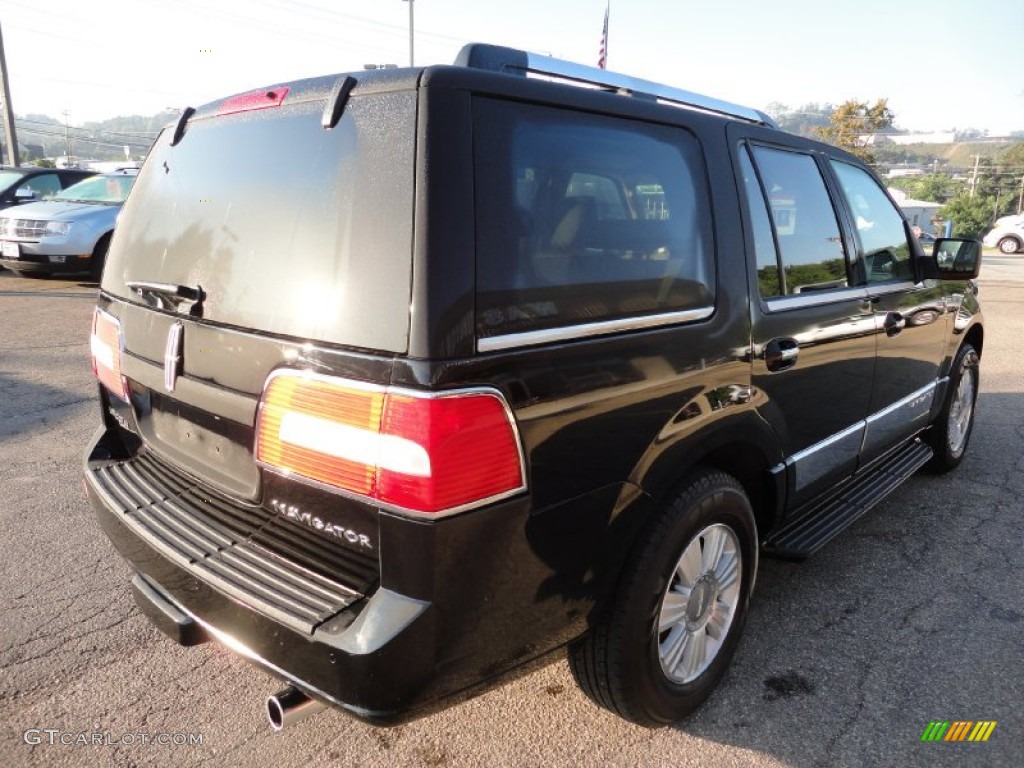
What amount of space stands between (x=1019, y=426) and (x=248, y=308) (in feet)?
19.6

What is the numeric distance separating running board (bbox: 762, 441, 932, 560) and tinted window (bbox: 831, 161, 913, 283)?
967 mm

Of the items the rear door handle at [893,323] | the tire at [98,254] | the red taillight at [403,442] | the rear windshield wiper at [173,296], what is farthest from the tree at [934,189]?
the red taillight at [403,442]

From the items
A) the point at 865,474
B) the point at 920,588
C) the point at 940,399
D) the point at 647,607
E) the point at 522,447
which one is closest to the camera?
the point at 522,447

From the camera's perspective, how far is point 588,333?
Answer: 1913 mm

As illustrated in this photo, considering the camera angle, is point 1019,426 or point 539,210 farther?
point 1019,426

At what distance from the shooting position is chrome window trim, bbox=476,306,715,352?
1696 millimetres

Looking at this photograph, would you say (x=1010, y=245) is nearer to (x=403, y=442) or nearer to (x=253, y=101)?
(x=253, y=101)

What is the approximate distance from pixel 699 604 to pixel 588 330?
1.07 m

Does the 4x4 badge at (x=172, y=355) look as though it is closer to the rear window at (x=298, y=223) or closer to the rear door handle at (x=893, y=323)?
the rear window at (x=298, y=223)

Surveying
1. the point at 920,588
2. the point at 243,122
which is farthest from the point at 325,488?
the point at 920,588

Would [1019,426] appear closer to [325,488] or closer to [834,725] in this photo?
[834,725]

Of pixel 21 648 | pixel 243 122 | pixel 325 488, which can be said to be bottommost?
pixel 21 648

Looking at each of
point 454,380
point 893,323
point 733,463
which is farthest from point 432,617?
point 893,323

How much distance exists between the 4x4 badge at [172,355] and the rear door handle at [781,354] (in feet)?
6.15
